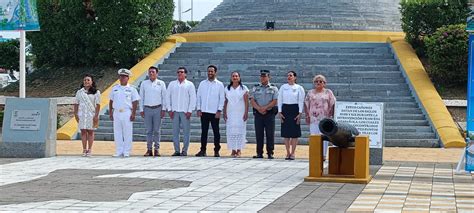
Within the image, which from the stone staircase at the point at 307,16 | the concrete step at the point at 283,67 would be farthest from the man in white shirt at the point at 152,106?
the stone staircase at the point at 307,16

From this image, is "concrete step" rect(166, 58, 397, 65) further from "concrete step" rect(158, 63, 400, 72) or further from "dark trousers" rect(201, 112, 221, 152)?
"dark trousers" rect(201, 112, 221, 152)

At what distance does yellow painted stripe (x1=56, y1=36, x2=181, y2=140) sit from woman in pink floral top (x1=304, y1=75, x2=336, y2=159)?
24.5 feet

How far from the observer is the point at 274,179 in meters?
13.6

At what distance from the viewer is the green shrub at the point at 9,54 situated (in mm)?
30422

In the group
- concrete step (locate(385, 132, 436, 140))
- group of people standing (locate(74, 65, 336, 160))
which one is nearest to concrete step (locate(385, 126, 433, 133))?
concrete step (locate(385, 132, 436, 140))

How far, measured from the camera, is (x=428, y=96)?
76.2ft

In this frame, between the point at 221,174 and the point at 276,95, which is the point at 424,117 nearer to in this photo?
the point at 276,95

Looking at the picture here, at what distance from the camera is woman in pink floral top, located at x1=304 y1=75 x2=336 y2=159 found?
1669cm

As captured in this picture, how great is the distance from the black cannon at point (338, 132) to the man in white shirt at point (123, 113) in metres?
5.07

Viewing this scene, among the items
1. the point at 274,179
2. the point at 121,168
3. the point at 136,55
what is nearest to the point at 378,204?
the point at 274,179

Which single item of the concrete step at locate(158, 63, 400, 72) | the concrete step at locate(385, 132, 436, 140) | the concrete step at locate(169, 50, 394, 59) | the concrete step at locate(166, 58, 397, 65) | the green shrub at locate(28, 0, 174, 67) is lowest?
the concrete step at locate(385, 132, 436, 140)

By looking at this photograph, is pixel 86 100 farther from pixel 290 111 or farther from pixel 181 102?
pixel 290 111

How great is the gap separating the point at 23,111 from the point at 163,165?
11.3 ft

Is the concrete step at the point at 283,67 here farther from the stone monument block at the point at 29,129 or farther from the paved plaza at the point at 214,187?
the stone monument block at the point at 29,129
